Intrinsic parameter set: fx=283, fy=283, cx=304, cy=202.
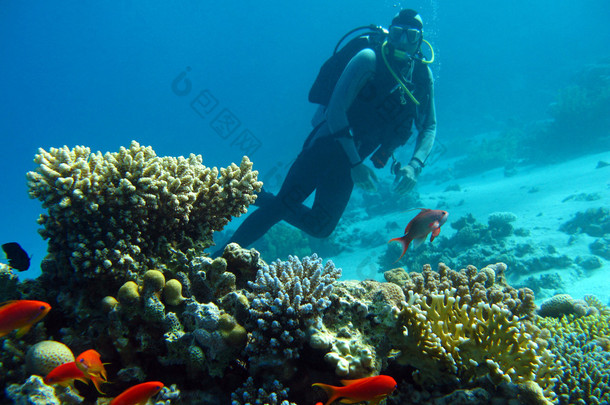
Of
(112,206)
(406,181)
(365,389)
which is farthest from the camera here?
(406,181)

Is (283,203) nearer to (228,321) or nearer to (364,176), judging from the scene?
(364,176)

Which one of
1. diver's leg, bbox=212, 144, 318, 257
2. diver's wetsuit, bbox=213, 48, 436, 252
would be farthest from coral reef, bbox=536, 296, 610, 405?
diver's leg, bbox=212, 144, 318, 257

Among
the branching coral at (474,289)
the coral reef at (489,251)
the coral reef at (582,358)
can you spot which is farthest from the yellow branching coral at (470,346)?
the coral reef at (489,251)

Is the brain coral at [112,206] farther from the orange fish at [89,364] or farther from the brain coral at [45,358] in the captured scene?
the orange fish at [89,364]

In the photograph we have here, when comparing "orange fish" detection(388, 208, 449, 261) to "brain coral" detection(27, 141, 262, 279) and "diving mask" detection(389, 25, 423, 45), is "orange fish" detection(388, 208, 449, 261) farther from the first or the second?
"diving mask" detection(389, 25, 423, 45)

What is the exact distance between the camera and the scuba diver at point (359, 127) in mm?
5918

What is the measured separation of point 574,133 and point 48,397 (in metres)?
26.4

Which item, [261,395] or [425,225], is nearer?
[261,395]

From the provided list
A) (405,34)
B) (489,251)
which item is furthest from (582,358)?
(489,251)

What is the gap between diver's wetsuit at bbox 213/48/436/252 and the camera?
6.44 meters

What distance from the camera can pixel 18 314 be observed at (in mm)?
Answer: 1759

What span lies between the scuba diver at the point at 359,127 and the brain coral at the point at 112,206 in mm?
3334

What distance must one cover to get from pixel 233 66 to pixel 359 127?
94.8 meters

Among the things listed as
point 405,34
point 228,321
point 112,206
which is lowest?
point 228,321
